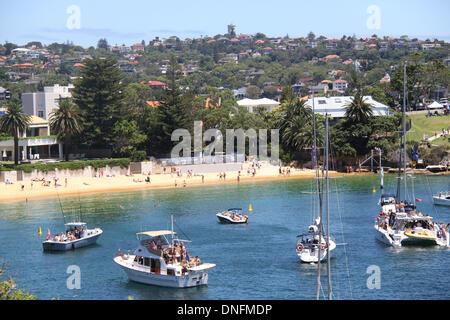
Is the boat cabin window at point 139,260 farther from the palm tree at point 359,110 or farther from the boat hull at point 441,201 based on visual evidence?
the palm tree at point 359,110

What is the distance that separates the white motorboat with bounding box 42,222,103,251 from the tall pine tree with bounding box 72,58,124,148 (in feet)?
135

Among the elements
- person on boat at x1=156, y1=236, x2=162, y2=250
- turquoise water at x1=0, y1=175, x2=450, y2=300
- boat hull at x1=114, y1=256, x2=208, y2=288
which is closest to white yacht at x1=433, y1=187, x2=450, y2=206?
turquoise water at x1=0, y1=175, x2=450, y2=300

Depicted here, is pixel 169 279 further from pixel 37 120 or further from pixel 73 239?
pixel 37 120

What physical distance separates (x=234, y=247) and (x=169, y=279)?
11.0 metres

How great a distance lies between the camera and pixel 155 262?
4003 cm

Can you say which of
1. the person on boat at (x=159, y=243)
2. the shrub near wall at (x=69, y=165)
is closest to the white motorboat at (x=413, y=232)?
the person on boat at (x=159, y=243)

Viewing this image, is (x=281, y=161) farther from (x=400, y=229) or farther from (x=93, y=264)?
(x=93, y=264)

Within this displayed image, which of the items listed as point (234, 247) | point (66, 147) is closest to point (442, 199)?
point (234, 247)

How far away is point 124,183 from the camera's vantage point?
8475cm

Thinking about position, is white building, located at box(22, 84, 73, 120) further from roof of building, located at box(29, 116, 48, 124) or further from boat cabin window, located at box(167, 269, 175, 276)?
boat cabin window, located at box(167, 269, 175, 276)

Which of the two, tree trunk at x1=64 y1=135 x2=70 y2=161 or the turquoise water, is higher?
tree trunk at x1=64 y1=135 x2=70 y2=161

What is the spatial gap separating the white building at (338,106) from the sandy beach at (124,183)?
48.9 ft

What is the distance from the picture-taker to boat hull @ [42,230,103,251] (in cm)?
4969
